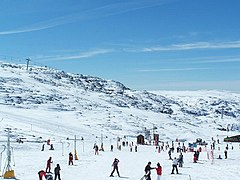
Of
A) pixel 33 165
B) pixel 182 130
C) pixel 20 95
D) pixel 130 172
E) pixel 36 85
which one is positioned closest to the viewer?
pixel 130 172

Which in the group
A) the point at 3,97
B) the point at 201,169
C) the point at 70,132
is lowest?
the point at 201,169

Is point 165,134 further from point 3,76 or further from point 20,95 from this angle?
point 3,76

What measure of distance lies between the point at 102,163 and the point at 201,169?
898 centimetres

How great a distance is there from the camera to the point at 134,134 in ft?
269

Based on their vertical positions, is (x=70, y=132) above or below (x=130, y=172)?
above

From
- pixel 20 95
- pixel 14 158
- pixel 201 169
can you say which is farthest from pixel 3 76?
pixel 201 169

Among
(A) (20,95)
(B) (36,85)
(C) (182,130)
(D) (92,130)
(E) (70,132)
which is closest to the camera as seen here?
(E) (70,132)

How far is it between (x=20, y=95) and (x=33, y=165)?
3560 inches

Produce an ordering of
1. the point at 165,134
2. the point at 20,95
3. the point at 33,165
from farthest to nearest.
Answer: the point at 20,95 < the point at 165,134 < the point at 33,165

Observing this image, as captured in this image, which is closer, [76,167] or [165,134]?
[76,167]

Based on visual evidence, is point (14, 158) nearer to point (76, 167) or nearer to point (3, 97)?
point (76, 167)

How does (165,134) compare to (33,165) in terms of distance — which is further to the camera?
(165,134)

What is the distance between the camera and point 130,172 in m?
28.9

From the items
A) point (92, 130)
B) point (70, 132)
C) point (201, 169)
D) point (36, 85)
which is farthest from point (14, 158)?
point (36, 85)
